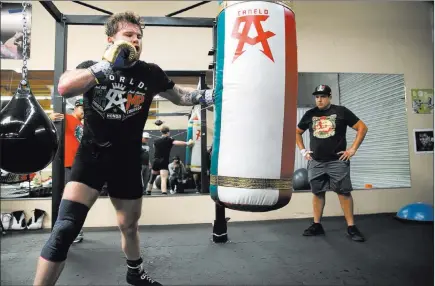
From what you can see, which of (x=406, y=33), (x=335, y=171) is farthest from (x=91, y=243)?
(x=406, y=33)

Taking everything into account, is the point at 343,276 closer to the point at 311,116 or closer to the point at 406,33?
the point at 311,116

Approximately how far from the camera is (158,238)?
111 inches

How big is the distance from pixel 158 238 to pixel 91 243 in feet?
1.97

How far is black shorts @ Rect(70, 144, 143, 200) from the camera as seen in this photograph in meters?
1.36

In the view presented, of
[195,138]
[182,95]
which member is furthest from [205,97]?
[195,138]

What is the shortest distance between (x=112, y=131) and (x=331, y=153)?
2.15 meters

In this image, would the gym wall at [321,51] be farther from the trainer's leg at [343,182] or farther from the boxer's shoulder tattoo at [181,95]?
the boxer's shoulder tattoo at [181,95]

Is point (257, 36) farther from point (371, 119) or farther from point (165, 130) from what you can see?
point (371, 119)

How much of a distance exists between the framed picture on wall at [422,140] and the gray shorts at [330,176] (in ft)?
6.09

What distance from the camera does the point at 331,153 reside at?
2836mm

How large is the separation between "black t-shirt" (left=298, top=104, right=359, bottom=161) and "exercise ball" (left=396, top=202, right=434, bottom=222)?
143 cm

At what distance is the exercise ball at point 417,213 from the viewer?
11.0 ft

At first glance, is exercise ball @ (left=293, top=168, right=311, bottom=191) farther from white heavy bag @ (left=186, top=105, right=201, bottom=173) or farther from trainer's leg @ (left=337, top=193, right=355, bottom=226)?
white heavy bag @ (left=186, top=105, right=201, bottom=173)

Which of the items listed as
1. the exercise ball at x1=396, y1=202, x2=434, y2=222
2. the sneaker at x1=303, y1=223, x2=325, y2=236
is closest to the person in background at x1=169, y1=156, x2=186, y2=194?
the sneaker at x1=303, y1=223, x2=325, y2=236
